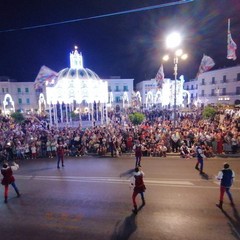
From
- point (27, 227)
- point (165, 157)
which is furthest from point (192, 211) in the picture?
point (165, 157)

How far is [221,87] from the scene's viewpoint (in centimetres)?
4316

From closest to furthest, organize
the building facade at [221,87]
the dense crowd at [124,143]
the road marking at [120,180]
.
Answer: the road marking at [120,180]
the dense crowd at [124,143]
the building facade at [221,87]

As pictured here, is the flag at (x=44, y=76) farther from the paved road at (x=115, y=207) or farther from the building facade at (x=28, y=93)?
the building facade at (x=28, y=93)

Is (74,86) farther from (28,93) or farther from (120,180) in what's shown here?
(28,93)

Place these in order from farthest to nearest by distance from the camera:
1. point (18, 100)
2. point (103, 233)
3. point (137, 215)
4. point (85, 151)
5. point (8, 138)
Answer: point (18, 100) → point (8, 138) → point (85, 151) → point (137, 215) → point (103, 233)

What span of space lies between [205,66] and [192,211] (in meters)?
14.6

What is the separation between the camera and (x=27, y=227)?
6137mm

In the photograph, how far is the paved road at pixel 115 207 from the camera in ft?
18.8

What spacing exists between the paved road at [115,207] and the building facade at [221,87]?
34260mm

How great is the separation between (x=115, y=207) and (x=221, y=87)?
140ft

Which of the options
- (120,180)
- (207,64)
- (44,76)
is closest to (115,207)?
(120,180)

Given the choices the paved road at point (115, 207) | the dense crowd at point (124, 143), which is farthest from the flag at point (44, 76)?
the paved road at point (115, 207)

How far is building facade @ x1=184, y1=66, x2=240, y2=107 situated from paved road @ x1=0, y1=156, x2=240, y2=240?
34260 mm

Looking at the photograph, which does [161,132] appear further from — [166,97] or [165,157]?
[166,97]
